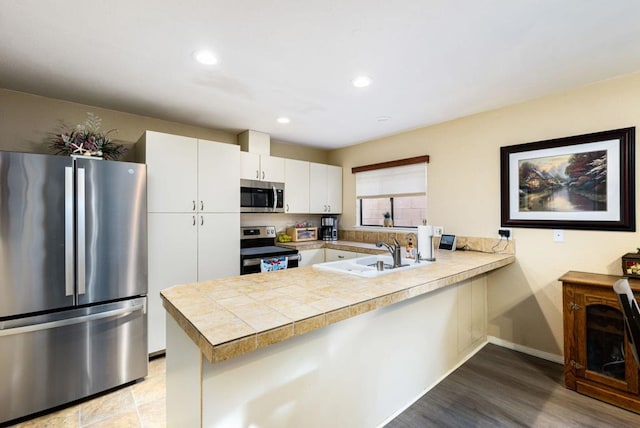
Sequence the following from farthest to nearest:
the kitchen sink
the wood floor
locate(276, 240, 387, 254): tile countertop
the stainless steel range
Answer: locate(276, 240, 387, 254): tile countertop
the stainless steel range
the kitchen sink
the wood floor

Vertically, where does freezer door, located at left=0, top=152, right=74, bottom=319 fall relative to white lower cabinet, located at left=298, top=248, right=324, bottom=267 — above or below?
above

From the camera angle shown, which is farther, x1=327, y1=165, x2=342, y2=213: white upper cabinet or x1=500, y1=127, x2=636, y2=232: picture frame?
x1=327, y1=165, x2=342, y2=213: white upper cabinet

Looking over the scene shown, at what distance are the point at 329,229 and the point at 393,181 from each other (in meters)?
1.19

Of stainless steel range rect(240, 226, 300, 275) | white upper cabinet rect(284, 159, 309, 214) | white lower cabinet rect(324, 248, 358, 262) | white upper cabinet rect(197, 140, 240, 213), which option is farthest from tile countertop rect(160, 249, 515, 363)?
white upper cabinet rect(284, 159, 309, 214)

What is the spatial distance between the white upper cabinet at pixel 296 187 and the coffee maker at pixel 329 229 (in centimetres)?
43

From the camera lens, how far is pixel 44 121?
2596 millimetres

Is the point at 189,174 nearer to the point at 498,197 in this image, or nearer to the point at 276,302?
the point at 276,302

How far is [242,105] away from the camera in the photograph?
2832mm

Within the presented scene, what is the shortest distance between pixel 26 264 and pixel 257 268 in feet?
6.26

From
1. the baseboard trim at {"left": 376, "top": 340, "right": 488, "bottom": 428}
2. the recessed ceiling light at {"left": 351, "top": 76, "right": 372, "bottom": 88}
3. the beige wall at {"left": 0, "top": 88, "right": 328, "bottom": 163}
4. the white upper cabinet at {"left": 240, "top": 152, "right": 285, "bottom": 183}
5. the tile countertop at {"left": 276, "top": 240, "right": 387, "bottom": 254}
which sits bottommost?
the baseboard trim at {"left": 376, "top": 340, "right": 488, "bottom": 428}

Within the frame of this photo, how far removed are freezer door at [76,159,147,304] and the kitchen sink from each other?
1485mm

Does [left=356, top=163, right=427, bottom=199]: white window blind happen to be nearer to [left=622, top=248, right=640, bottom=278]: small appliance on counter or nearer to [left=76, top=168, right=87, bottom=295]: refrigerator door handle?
[left=622, top=248, right=640, bottom=278]: small appliance on counter

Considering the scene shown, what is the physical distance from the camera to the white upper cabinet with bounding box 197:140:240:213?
302cm

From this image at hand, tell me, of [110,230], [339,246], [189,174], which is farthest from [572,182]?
[110,230]
